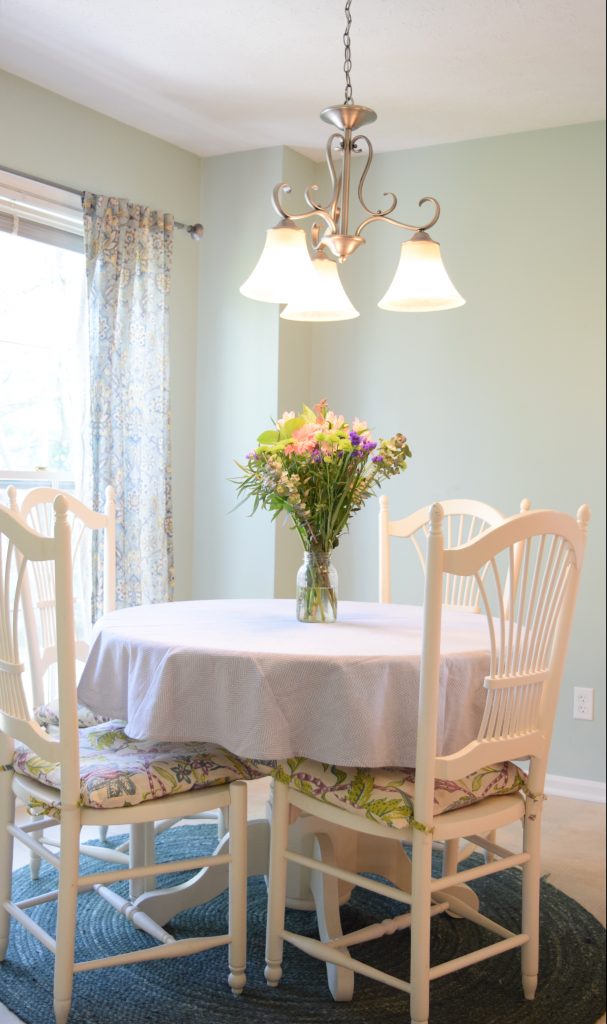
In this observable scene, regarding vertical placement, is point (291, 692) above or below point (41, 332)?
below

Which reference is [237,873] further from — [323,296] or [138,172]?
[138,172]

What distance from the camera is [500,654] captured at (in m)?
1.98

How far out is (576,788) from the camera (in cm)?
381

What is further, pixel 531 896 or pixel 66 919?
pixel 531 896

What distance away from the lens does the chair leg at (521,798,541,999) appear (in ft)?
7.00

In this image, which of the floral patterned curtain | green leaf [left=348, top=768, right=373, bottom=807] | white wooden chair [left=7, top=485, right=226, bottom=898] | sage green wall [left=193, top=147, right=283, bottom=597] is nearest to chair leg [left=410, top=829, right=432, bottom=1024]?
green leaf [left=348, top=768, right=373, bottom=807]

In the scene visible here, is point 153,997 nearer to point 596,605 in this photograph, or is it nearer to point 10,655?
point 10,655

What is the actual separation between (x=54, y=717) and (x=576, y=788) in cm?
218

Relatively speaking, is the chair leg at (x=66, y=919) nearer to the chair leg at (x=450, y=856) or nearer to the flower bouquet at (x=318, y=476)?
the flower bouquet at (x=318, y=476)

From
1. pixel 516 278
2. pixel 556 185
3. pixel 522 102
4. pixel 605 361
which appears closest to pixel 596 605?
pixel 605 361

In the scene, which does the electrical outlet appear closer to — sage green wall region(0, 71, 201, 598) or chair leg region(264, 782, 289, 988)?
sage green wall region(0, 71, 201, 598)

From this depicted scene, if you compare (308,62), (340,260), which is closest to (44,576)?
(340,260)

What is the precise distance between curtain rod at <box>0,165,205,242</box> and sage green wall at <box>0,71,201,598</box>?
23 mm

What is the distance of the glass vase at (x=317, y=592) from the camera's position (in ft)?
8.02
